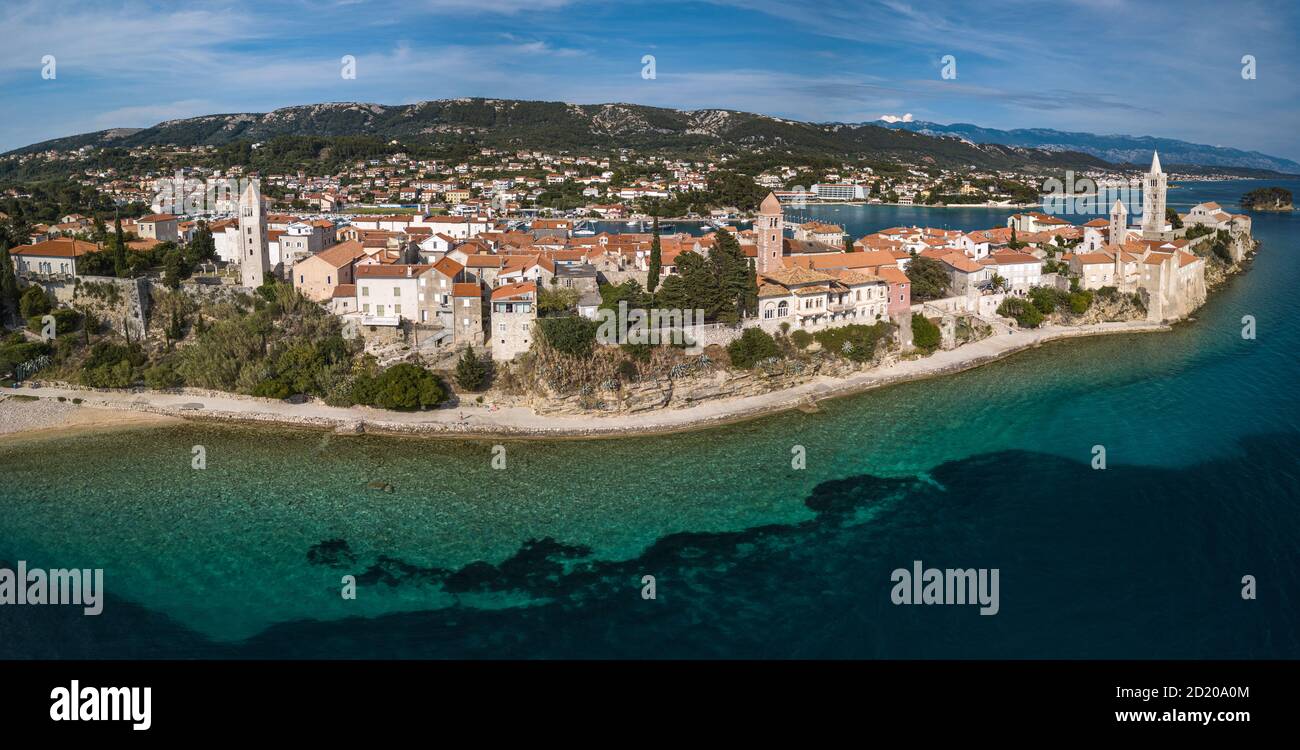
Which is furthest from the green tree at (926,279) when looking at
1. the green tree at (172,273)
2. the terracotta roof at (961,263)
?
the green tree at (172,273)

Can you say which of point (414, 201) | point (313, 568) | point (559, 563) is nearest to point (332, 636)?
point (313, 568)

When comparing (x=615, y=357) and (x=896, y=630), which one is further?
(x=615, y=357)

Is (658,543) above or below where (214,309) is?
below

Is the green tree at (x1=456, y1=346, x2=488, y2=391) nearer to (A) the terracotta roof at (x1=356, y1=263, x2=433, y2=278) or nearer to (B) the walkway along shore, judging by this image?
(B) the walkway along shore

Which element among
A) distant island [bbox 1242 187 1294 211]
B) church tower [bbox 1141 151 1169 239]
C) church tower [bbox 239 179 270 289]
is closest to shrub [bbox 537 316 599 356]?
church tower [bbox 239 179 270 289]

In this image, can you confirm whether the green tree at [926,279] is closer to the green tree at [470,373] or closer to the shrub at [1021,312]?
the shrub at [1021,312]

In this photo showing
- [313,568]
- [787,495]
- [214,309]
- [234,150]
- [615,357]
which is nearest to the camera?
[313,568]
